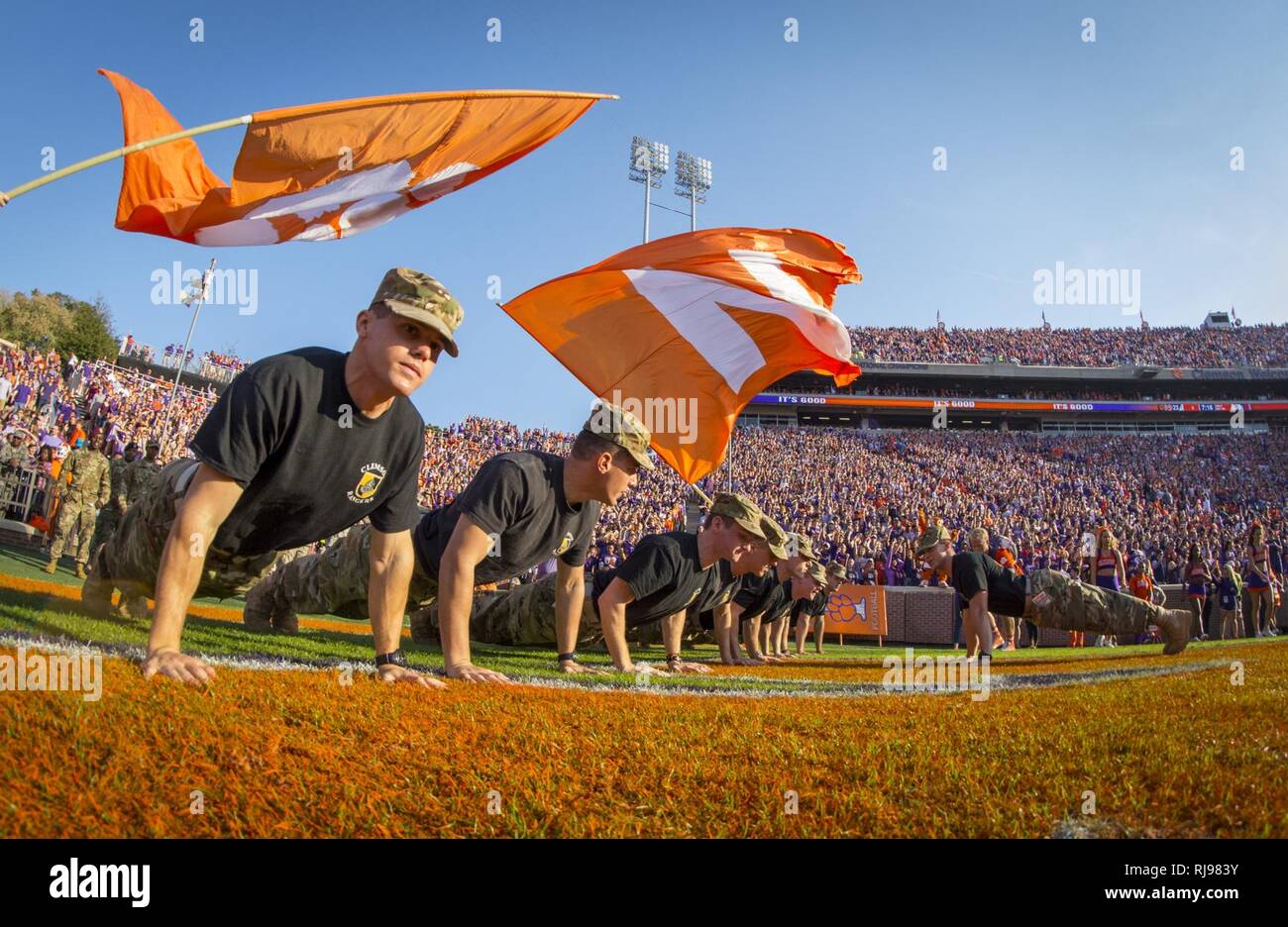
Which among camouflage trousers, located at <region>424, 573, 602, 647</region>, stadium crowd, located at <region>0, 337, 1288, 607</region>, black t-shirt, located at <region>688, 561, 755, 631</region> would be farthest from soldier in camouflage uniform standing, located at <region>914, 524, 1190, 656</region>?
stadium crowd, located at <region>0, 337, 1288, 607</region>

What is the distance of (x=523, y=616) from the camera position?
7133 millimetres

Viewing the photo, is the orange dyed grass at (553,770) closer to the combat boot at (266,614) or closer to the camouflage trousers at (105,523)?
the combat boot at (266,614)

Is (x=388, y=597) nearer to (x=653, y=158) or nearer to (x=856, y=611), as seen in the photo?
(x=856, y=611)

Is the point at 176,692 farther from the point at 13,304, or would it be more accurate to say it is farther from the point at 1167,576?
the point at 13,304

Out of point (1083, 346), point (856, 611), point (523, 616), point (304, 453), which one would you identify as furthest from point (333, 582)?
point (1083, 346)

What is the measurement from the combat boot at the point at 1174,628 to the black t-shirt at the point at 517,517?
7070 mm

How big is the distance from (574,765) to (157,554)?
3118 millimetres

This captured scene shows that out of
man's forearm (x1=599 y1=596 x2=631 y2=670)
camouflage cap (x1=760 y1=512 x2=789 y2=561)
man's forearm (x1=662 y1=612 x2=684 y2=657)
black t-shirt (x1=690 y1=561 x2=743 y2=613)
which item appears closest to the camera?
man's forearm (x1=599 y1=596 x2=631 y2=670)

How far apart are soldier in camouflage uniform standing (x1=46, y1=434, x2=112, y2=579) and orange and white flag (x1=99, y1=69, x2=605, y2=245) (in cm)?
621

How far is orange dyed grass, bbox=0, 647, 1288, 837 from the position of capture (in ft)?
6.01

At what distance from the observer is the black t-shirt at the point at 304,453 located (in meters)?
2.99

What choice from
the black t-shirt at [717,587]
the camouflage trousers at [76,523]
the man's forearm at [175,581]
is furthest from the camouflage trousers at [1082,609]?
the camouflage trousers at [76,523]

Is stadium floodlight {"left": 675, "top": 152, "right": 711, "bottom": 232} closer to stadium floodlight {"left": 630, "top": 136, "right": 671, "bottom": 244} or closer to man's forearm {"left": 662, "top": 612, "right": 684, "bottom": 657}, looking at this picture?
stadium floodlight {"left": 630, "top": 136, "right": 671, "bottom": 244}
